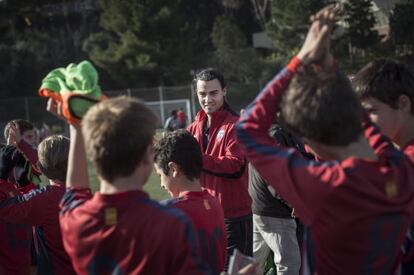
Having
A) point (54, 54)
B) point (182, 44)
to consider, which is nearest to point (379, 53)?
point (182, 44)

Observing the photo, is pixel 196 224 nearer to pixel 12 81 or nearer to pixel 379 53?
pixel 379 53

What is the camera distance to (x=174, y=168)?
10.3 ft

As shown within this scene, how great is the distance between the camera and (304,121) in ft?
6.95

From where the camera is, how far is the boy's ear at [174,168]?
3.14 m

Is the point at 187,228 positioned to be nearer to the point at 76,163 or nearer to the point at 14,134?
the point at 76,163

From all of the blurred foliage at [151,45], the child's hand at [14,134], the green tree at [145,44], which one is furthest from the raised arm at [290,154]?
the green tree at [145,44]

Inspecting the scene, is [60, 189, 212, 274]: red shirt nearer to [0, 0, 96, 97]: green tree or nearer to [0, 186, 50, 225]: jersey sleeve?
[0, 186, 50, 225]: jersey sleeve

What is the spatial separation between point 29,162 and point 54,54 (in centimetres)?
4063

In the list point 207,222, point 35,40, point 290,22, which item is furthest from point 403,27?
point 207,222

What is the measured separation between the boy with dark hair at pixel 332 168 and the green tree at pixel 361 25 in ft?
119

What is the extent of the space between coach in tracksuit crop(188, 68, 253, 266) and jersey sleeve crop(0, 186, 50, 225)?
5.21ft

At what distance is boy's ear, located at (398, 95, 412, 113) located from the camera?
2572 mm

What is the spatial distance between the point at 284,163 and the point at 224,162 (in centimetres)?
265

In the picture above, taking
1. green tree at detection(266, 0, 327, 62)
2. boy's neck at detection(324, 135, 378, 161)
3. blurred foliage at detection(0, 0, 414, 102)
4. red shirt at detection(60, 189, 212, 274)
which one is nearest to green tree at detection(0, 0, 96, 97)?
blurred foliage at detection(0, 0, 414, 102)
